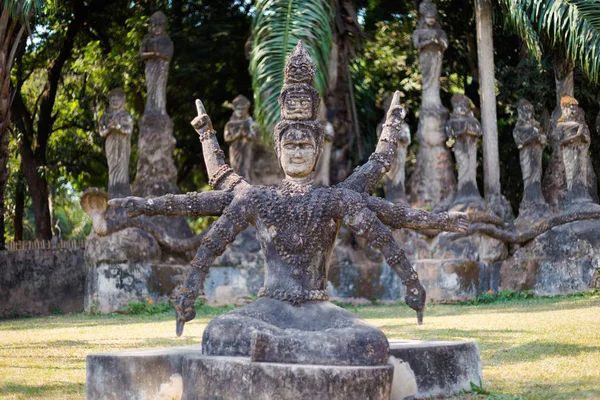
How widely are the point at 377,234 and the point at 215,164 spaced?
4.74ft

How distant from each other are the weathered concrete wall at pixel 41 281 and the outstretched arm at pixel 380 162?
10.1 m

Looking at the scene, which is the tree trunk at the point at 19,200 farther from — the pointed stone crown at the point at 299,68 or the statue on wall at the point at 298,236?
the pointed stone crown at the point at 299,68

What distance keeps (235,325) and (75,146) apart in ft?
51.9

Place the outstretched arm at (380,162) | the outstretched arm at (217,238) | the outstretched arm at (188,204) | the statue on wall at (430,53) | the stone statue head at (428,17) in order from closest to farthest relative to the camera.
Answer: the outstretched arm at (217,238)
the outstretched arm at (188,204)
the outstretched arm at (380,162)
the statue on wall at (430,53)
the stone statue head at (428,17)

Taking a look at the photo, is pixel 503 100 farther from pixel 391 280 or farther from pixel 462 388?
pixel 462 388

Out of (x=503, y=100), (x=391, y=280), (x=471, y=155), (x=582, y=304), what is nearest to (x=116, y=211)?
(x=391, y=280)

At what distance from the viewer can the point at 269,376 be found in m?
5.68

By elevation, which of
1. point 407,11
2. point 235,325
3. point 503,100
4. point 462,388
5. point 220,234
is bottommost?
point 462,388

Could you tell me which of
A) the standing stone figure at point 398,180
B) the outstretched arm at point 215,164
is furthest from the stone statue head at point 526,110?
the outstretched arm at point 215,164

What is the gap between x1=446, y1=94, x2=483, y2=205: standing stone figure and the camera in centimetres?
1570

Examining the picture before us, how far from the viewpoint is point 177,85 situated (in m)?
20.5

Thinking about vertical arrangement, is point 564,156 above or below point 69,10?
below

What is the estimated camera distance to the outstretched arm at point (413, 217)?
22.0 ft

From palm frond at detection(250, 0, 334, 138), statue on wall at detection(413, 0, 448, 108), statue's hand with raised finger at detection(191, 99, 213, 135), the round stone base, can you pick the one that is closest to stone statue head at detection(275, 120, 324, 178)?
statue's hand with raised finger at detection(191, 99, 213, 135)
